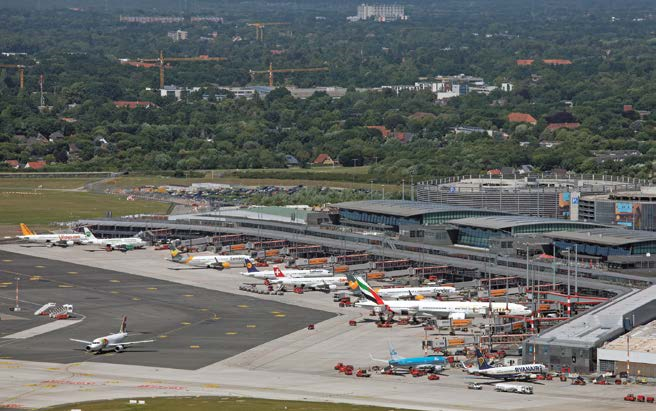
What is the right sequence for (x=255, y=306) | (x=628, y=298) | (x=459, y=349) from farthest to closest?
(x=255, y=306) → (x=628, y=298) → (x=459, y=349)

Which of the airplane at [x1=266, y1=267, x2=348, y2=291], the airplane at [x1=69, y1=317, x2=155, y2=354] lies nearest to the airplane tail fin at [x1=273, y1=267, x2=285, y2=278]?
the airplane at [x1=266, y1=267, x2=348, y2=291]

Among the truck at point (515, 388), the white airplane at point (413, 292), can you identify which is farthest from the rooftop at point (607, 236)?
the truck at point (515, 388)

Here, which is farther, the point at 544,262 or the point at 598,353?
the point at 544,262

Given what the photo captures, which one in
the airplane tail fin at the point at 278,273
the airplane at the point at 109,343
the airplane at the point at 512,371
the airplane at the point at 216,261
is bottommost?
the airplane at the point at 216,261

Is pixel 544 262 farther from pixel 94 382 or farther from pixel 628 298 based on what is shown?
pixel 94 382

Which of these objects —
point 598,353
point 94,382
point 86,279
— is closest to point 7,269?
point 86,279

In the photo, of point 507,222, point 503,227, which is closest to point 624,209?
point 507,222

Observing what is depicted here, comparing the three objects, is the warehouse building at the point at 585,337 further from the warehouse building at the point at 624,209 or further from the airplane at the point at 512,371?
the warehouse building at the point at 624,209
